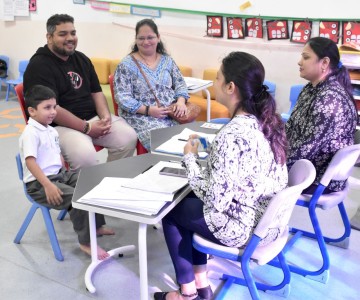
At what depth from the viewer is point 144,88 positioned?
2756 mm

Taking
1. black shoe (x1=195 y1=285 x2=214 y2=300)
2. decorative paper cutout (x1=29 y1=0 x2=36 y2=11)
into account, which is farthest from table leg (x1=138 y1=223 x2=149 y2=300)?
decorative paper cutout (x1=29 y1=0 x2=36 y2=11)

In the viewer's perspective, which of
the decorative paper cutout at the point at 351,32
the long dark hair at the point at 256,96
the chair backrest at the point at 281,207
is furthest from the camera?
the decorative paper cutout at the point at 351,32

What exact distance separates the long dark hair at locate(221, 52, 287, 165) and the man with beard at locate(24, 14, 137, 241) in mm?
1264

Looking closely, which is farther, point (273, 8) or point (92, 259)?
point (273, 8)

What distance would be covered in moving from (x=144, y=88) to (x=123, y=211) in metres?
1.45

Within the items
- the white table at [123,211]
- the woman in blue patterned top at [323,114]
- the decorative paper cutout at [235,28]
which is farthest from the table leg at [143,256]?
the decorative paper cutout at [235,28]

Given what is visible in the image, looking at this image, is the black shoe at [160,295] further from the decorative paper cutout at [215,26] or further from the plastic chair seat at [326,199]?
the decorative paper cutout at [215,26]

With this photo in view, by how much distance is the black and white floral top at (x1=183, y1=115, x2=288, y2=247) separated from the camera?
1432 mm

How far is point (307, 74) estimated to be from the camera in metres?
2.20

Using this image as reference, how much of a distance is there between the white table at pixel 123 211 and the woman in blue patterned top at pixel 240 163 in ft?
0.45

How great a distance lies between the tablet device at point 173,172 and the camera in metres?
1.71

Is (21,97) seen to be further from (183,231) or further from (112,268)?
(183,231)

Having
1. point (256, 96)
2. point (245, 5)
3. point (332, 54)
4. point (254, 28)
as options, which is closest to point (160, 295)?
point (256, 96)

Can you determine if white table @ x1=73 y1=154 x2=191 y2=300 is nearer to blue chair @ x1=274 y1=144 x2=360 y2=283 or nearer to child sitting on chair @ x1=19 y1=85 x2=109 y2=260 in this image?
child sitting on chair @ x1=19 y1=85 x2=109 y2=260
